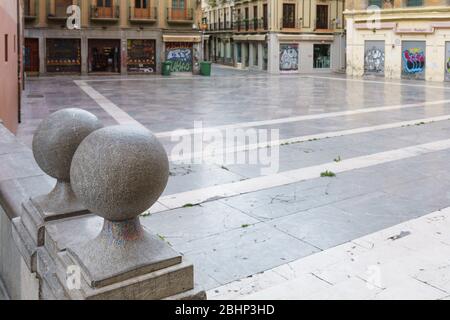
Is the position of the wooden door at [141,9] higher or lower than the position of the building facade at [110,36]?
higher

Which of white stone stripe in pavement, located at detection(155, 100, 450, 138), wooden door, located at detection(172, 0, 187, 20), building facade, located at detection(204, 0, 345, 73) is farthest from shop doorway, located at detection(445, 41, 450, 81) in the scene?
wooden door, located at detection(172, 0, 187, 20)

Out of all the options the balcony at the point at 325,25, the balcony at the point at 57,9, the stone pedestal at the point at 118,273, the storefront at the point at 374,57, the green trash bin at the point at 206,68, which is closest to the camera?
the stone pedestal at the point at 118,273

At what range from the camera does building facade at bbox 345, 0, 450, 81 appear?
30.8 meters

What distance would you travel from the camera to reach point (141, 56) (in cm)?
3634

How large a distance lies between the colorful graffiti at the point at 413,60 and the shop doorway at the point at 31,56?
905 inches

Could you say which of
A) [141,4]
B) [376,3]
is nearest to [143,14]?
[141,4]

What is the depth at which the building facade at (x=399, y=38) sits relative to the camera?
30797 mm

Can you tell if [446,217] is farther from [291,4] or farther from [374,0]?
[291,4]

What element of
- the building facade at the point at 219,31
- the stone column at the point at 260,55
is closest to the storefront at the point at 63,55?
the stone column at the point at 260,55

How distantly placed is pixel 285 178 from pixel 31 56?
29274mm

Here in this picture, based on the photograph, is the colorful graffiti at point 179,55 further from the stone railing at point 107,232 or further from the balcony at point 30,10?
the stone railing at point 107,232

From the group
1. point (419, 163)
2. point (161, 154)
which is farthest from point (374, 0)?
point (161, 154)

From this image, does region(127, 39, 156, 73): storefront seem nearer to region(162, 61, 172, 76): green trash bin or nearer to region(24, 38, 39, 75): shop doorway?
region(162, 61, 172, 76): green trash bin

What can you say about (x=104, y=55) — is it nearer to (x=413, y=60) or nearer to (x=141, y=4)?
(x=141, y=4)
